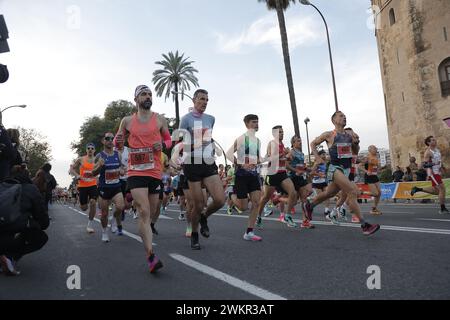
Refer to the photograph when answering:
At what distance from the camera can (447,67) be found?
30.7m

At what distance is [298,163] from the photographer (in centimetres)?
1008

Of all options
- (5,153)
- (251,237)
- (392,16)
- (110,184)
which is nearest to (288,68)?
(392,16)

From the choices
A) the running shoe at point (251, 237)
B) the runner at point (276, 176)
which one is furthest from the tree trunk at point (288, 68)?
the running shoe at point (251, 237)

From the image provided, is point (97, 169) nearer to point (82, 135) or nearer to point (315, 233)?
point (315, 233)

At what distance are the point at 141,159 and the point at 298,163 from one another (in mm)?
5578

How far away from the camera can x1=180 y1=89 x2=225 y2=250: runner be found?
6227 millimetres

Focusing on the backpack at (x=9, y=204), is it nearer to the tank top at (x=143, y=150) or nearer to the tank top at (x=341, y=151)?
the tank top at (x=143, y=150)

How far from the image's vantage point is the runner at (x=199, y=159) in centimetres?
623

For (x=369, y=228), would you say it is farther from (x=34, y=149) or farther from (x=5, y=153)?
(x=34, y=149)

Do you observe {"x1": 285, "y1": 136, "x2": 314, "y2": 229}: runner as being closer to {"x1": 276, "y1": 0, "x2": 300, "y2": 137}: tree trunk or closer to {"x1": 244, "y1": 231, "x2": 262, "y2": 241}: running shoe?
{"x1": 244, "y1": 231, "x2": 262, "y2": 241}: running shoe

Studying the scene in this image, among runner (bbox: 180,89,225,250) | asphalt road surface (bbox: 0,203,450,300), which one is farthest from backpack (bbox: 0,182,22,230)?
runner (bbox: 180,89,225,250)
